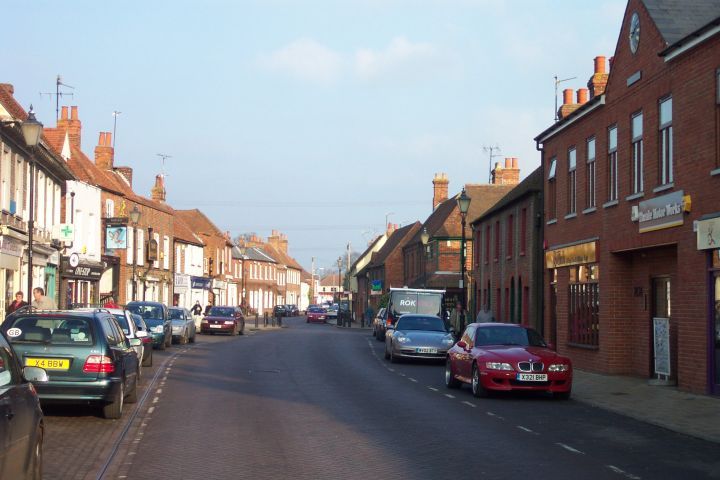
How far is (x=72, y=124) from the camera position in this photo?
166ft

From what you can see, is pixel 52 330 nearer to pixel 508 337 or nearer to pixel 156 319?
pixel 508 337

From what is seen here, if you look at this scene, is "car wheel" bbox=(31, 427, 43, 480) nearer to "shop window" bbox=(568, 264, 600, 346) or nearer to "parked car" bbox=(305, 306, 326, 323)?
"shop window" bbox=(568, 264, 600, 346)

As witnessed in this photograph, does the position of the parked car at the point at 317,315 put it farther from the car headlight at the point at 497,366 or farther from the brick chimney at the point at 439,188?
the car headlight at the point at 497,366

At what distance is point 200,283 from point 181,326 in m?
35.3

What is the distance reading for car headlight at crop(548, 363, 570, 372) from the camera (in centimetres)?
1800

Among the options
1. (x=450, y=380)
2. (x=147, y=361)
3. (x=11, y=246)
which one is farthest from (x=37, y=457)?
(x=11, y=246)

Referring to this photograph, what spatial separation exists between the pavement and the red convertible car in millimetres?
816

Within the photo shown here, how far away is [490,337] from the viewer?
770 inches

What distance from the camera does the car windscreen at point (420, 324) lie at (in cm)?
2939

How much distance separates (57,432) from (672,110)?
46.1 ft

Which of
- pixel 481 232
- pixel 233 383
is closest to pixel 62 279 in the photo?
pixel 481 232

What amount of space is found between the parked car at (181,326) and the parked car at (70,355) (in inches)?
932

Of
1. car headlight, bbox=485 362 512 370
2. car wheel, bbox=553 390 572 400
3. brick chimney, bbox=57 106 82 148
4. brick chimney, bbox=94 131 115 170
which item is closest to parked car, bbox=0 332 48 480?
car headlight, bbox=485 362 512 370

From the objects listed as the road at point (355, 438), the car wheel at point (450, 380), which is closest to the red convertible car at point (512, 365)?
the road at point (355, 438)
